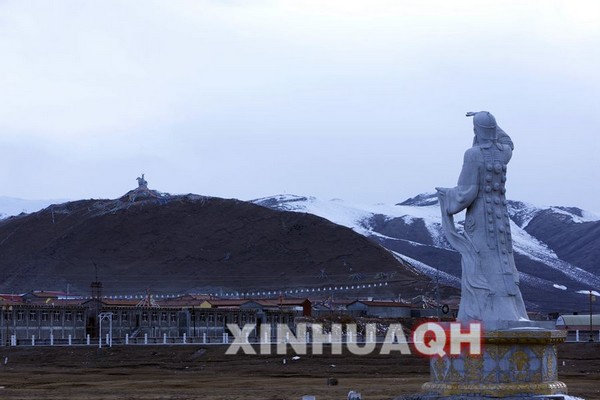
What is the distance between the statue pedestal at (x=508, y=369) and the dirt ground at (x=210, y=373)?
15.8m

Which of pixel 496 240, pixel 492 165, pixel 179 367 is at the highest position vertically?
pixel 492 165

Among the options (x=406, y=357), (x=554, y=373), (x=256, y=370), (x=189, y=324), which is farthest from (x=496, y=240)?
(x=189, y=324)

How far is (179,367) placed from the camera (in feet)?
232

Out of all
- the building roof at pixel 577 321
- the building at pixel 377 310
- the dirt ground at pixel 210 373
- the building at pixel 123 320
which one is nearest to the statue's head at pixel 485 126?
the dirt ground at pixel 210 373

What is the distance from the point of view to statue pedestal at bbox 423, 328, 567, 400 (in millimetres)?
25250

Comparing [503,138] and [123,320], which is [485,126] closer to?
[503,138]

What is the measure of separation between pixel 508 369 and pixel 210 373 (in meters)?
40.6

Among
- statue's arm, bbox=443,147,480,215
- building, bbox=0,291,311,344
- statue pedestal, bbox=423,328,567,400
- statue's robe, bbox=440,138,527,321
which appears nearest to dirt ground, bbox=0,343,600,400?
statue's robe, bbox=440,138,527,321

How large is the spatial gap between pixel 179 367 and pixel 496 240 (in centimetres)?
4652

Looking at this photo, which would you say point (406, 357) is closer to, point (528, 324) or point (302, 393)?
point (302, 393)

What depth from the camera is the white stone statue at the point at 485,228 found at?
26.2m

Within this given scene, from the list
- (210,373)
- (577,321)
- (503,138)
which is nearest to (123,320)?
(577,321)

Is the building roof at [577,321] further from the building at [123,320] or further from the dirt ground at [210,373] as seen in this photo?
the dirt ground at [210,373]

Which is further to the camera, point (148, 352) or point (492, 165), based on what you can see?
point (148, 352)
